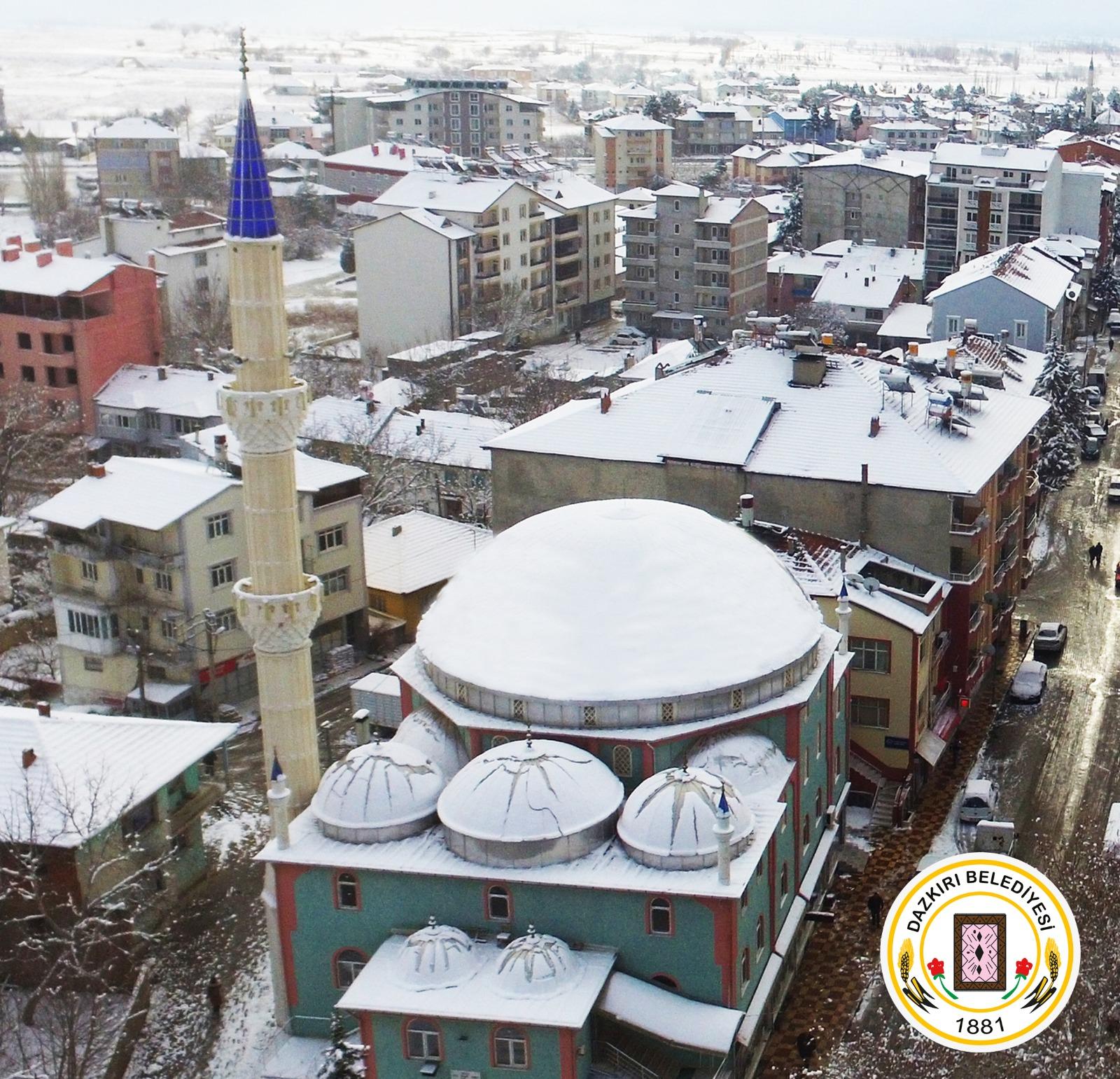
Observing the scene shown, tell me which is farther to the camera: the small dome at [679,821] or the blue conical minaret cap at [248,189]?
the blue conical minaret cap at [248,189]

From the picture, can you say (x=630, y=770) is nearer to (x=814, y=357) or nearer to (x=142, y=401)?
(x=814, y=357)

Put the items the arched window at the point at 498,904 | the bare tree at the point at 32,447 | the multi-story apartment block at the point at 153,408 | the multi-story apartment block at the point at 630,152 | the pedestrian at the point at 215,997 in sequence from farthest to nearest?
the multi-story apartment block at the point at 630,152 < the multi-story apartment block at the point at 153,408 < the bare tree at the point at 32,447 < the pedestrian at the point at 215,997 < the arched window at the point at 498,904

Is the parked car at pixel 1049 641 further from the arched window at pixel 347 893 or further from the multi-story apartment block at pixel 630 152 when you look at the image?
the multi-story apartment block at pixel 630 152

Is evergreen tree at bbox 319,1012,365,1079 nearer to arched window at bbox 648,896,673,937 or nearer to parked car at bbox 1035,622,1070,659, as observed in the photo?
arched window at bbox 648,896,673,937

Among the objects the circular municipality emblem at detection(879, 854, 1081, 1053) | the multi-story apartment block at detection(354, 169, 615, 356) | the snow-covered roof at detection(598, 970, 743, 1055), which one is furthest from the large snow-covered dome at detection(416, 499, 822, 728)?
the multi-story apartment block at detection(354, 169, 615, 356)

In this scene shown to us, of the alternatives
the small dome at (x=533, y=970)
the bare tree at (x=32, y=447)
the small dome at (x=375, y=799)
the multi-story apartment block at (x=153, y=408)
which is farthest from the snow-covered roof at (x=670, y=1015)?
the multi-story apartment block at (x=153, y=408)

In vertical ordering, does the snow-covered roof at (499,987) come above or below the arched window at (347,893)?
below

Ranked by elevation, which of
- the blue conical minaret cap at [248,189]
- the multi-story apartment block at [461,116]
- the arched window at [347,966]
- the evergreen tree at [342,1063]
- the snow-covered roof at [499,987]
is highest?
the blue conical minaret cap at [248,189]
